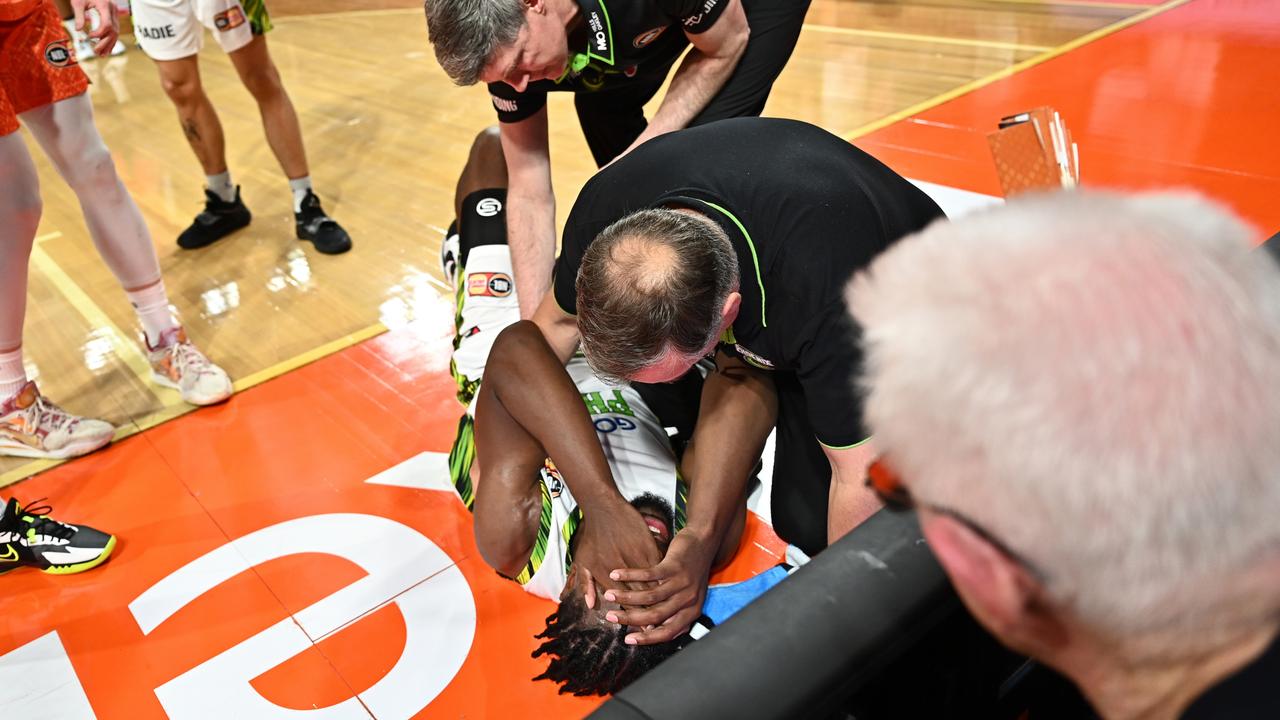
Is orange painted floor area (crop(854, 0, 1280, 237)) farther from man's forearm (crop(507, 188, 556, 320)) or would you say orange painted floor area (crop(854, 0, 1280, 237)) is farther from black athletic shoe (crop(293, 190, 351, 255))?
black athletic shoe (crop(293, 190, 351, 255))

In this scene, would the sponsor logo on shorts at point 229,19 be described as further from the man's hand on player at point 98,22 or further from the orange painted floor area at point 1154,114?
the orange painted floor area at point 1154,114

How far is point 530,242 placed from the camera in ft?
8.46

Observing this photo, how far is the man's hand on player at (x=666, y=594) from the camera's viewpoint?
5.99 feet

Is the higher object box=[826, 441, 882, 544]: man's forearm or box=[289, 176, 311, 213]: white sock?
box=[826, 441, 882, 544]: man's forearm

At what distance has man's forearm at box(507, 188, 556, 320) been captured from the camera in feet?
8.33

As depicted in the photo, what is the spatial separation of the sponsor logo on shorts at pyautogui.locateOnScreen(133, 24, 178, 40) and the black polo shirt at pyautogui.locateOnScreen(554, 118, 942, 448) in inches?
106

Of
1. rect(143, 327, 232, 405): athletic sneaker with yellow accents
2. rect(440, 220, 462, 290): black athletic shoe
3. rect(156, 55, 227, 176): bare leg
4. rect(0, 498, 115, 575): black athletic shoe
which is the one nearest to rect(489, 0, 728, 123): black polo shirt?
rect(440, 220, 462, 290): black athletic shoe

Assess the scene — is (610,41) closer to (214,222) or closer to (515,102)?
(515,102)

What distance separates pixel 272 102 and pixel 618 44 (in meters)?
2.19

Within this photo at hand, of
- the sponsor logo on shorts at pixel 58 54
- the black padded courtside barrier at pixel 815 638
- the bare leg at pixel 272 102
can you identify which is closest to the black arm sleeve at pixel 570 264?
the black padded courtside barrier at pixel 815 638

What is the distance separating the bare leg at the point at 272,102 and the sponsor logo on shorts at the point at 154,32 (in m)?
0.24

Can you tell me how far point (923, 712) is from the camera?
111cm

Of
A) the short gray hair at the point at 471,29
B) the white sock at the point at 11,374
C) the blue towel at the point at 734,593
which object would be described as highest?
the short gray hair at the point at 471,29

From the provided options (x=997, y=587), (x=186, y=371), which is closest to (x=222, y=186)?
(x=186, y=371)
